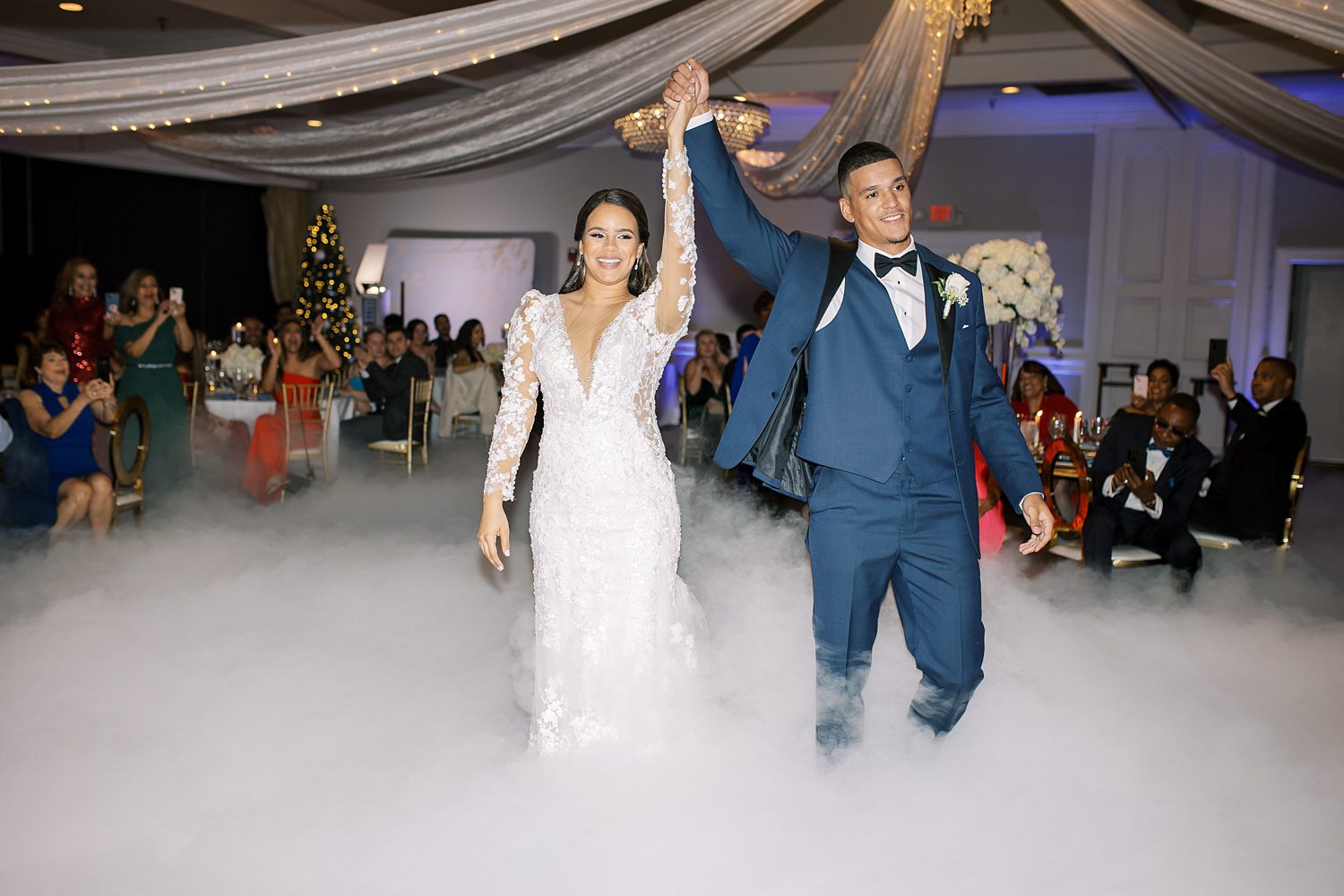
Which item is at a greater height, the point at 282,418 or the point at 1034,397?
the point at 1034,397

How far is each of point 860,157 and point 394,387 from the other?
247 inches

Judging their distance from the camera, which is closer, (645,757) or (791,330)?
(791,330)

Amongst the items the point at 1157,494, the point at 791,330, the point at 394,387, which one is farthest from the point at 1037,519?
the point at 394,387

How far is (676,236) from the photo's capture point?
277 centimetres

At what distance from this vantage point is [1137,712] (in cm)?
381

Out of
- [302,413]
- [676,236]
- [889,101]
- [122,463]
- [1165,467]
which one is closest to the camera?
[676,236]

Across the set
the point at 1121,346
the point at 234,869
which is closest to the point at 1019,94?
the point at 1121,346

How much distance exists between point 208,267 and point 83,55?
4.24m

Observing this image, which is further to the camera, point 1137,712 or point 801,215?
point 801,215

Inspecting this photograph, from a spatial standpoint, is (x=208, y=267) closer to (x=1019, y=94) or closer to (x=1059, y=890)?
(x=1019, y=94)

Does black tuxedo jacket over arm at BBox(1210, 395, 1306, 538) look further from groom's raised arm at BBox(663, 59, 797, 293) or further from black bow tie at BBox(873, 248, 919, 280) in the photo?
groom's raised arm at BBox(663, 59, 797, 293)

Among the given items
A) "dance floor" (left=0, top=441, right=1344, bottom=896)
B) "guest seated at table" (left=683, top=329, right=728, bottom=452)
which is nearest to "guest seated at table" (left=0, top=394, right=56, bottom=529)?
"dance floor" (left=0, top=441, right=1344, bottom=896)

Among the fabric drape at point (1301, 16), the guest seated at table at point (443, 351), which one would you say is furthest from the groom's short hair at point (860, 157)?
the guest seated at table at point (443, 351)

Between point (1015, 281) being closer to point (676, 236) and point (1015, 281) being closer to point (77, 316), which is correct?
point (676, 236)
